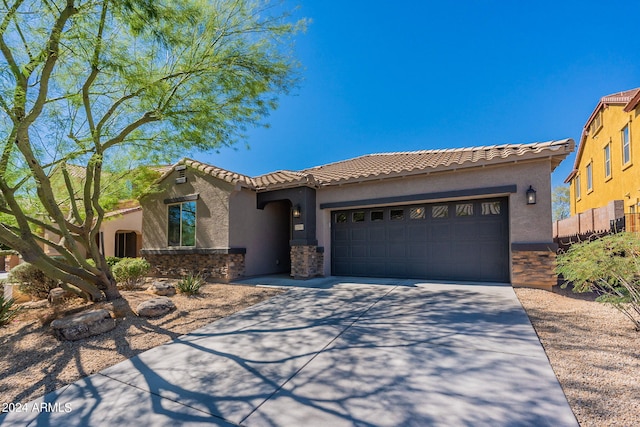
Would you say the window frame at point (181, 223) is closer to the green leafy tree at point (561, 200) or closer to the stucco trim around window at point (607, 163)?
the stucco trim around window at point (607, 163)

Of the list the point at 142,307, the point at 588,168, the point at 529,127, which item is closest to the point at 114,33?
the point at 142,307

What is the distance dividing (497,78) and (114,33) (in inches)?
469

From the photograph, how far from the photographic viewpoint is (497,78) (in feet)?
35.1

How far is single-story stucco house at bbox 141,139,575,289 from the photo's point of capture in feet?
26.1

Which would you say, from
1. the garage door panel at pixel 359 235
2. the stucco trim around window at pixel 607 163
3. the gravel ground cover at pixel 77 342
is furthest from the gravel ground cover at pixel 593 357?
the stucco trim around window at pixel 607 163

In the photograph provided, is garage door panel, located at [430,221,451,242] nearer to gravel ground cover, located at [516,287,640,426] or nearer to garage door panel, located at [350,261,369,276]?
garage door panel, located at [350,261,369,276]

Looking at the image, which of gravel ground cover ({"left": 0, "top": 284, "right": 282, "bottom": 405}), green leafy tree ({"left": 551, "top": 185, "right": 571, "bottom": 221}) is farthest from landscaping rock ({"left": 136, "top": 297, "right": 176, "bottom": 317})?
green leafy tree ({"left": 551, "top": 185, "right": 571, "bottom": 221})

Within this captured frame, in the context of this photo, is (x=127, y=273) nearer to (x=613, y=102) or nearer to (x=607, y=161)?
(x=613, y=102)

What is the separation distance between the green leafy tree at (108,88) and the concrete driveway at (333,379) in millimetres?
4011

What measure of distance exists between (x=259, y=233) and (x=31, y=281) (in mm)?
6697

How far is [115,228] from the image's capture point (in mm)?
16625

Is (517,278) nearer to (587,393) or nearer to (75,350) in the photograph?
(587,393)

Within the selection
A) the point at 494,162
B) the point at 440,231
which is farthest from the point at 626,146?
the point at 440,231

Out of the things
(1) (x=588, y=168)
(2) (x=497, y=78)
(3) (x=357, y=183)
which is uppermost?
(2) (x=497, y=78)
